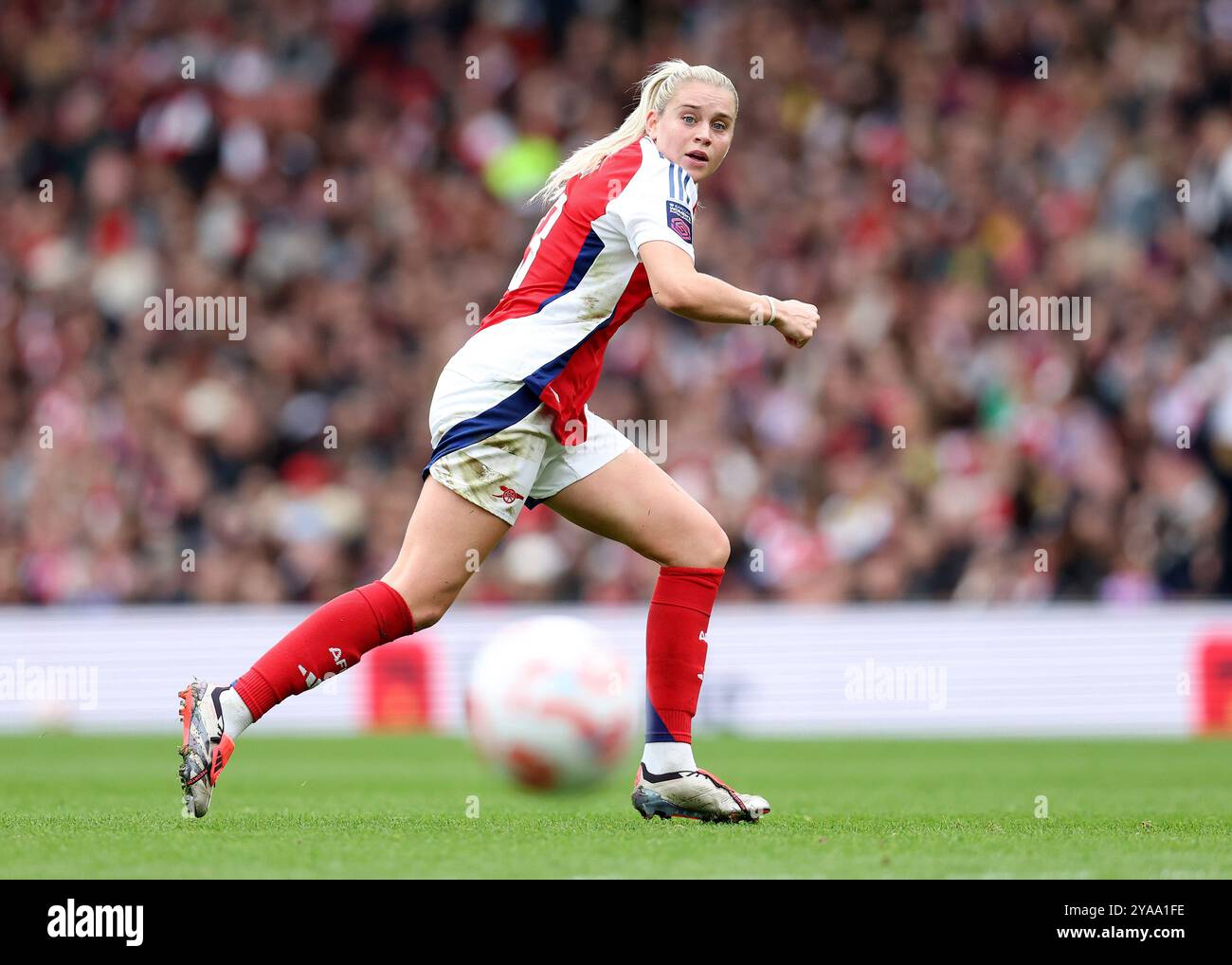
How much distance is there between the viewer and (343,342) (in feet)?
49.7

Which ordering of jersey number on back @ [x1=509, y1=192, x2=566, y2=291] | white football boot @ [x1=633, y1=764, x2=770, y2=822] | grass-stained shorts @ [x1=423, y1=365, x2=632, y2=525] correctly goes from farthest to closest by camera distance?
jersey number on back @ [x1=509, y1=192, x2=566, y2=291] → white football boot @ [x1=633, y1=764, x2=770, y2=822] → grass-stained shorts @ [x1=423, y1=365, x2=632, y2=525]

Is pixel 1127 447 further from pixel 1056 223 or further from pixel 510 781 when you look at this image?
pixel 510 781

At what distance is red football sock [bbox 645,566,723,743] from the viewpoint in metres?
5.73

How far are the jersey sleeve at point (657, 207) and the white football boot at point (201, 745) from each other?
Result: 182 centimetres

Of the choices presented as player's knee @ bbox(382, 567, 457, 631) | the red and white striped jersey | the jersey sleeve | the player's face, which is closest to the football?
player's knee @ bbox(382, 567, 457, 631)

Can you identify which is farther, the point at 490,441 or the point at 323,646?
the point at 490,441

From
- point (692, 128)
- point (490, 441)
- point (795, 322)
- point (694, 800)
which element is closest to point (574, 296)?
point (490, 441)

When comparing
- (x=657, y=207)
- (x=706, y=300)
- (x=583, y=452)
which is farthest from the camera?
(x=583, y=452)

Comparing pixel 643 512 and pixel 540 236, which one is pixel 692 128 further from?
pixel 643 512

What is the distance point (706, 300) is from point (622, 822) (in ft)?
5.30

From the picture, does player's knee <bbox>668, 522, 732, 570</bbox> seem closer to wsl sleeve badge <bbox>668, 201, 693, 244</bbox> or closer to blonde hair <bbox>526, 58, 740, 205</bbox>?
wsl sleeve badge <bbox>668, 201, 693, 244</bbox>

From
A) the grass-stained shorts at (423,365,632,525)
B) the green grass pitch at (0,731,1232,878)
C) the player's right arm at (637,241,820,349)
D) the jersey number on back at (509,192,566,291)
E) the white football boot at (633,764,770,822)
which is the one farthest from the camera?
the jersey number on back at (509,192,566,291)

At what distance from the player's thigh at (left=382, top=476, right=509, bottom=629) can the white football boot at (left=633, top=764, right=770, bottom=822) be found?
2.90 feet

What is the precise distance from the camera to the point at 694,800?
18.3 ft
